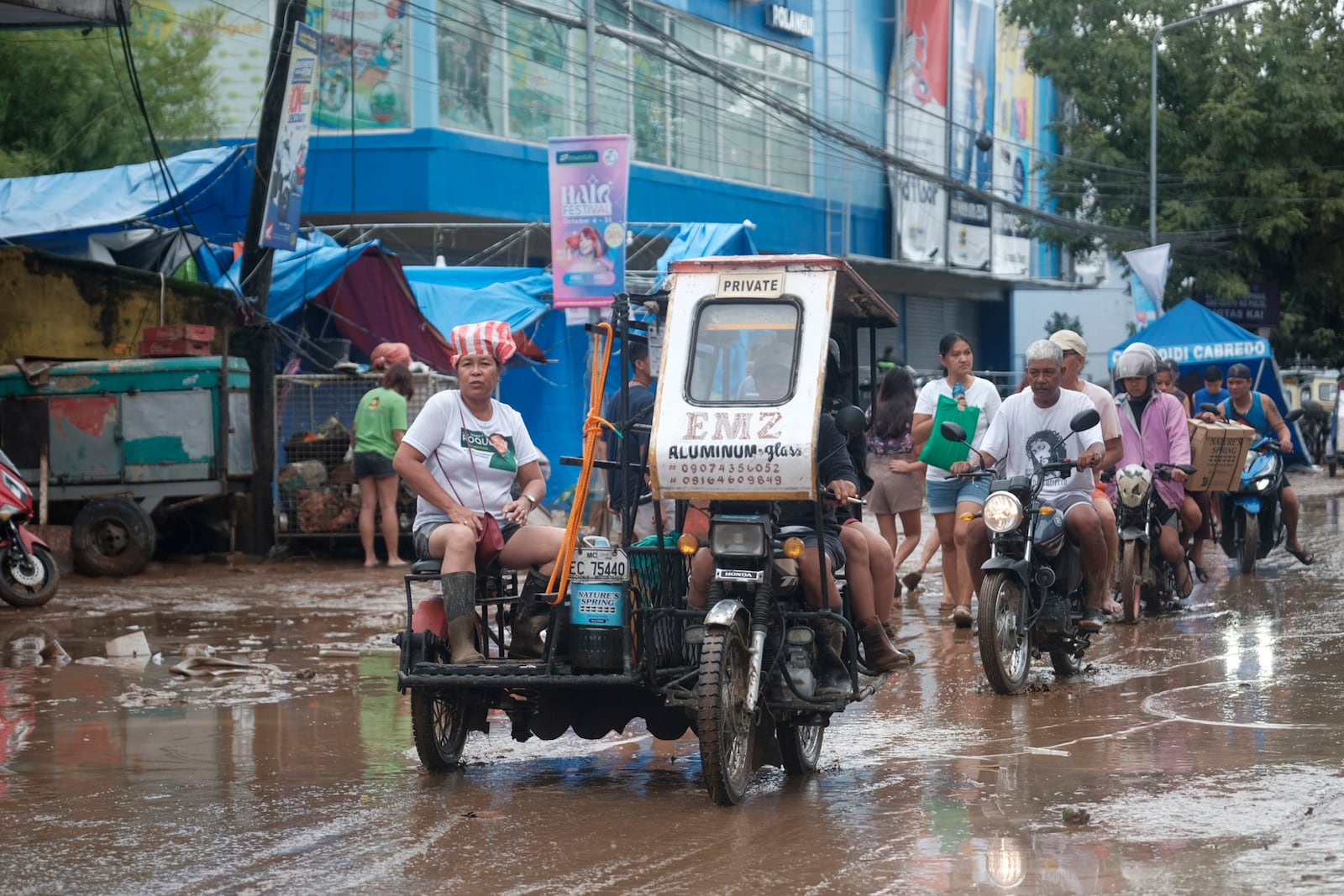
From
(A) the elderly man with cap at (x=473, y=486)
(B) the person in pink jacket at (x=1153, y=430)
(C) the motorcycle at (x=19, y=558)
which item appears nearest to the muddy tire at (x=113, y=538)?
(C) the motorcycle at (x=19, y=558)

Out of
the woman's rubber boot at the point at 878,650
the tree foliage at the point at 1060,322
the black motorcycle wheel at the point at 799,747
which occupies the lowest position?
the black motorcycle wheel at the point at 799,747

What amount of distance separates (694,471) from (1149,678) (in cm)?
397

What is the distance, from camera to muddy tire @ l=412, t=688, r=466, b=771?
22.1ft

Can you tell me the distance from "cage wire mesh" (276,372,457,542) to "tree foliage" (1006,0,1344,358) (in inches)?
816

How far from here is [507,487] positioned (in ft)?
24.3

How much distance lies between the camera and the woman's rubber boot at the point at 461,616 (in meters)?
6.76

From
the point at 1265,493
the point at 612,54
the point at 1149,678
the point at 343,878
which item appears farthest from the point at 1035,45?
the point at 343,878

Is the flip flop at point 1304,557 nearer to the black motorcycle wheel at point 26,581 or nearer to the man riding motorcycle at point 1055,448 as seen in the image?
the man riding motorcycle at point 1055,448

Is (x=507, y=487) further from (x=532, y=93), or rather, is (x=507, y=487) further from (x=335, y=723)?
(x=532, y=93)

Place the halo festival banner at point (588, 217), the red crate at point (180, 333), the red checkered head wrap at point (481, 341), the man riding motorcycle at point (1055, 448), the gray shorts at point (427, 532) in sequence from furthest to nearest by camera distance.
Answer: the halo festival banner at point (588, 217) < the red crate at point (180, 333) < the man riding motorcycle at point (1055, 448) < the red checkered head wrap at point (481, 341) < the gray shorts at point (427, 532)

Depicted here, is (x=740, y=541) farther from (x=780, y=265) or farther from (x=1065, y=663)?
(x=1065, y=663)

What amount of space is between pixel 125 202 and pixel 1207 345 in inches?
655

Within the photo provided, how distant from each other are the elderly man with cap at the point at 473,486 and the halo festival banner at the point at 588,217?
9.97 meters

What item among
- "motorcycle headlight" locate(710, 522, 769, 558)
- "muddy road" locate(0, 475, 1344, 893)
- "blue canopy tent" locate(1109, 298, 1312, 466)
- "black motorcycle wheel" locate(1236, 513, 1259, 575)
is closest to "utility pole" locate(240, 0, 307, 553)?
"muddy road" locate(0, 475, 1344, 893)
